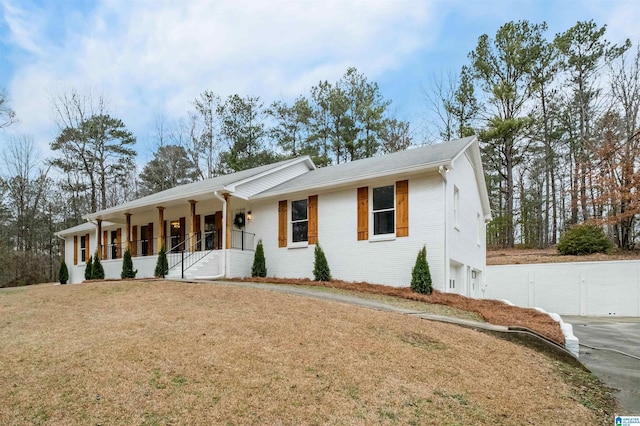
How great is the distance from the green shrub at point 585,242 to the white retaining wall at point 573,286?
2.31m

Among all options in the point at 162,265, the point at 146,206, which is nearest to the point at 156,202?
the point at 146,206

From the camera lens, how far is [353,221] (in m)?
12.8

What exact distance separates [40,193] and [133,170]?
6949 mm

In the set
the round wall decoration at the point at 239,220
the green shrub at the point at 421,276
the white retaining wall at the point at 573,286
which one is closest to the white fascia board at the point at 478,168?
the white retaining wall at the point at 573,286

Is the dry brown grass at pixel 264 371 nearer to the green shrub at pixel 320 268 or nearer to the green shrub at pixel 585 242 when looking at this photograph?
the green shrub at pixel 320 268

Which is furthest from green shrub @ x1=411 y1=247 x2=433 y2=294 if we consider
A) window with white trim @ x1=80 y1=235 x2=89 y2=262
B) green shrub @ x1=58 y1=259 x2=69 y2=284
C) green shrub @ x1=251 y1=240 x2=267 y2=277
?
window with white trim @ x1=80 y1=235 x2=89 y2=262

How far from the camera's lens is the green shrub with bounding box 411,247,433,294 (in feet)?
36.1

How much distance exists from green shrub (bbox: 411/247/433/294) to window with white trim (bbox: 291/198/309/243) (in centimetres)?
416

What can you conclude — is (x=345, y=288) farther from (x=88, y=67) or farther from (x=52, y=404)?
(x=88, y=67)

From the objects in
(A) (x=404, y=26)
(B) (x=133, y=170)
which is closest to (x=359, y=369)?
(A) (x=404, y=26)

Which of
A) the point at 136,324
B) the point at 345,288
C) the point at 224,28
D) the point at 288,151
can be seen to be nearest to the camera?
the point at 136,324

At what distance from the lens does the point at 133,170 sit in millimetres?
32281

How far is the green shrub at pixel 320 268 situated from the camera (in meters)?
13.0

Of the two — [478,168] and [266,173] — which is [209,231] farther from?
[478,168]
